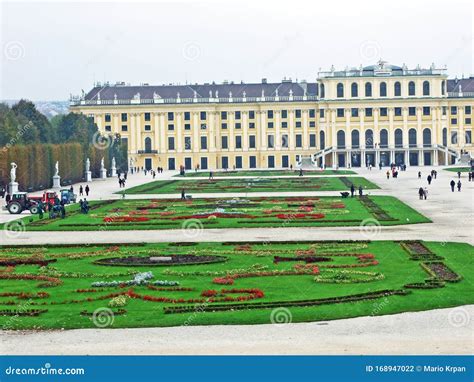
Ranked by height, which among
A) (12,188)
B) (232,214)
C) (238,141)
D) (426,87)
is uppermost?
(426,87)

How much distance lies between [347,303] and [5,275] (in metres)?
8.64

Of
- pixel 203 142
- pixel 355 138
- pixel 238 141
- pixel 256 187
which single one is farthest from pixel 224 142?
pixel 256 187

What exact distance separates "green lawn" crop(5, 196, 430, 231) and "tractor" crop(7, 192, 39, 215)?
164 cm

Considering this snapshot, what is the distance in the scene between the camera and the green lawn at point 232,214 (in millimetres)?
38844

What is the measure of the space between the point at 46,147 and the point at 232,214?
33.8m

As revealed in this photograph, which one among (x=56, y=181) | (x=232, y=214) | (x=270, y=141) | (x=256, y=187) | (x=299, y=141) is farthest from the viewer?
(x=270, y=141)

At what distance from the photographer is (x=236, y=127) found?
119 meters

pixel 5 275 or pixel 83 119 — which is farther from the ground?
pixel 83 119

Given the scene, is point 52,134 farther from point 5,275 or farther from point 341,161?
point 5,275

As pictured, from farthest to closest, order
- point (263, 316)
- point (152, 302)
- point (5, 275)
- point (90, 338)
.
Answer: point (5, 275)
point (152, 302)
point (263, 316)
point (90, 338)

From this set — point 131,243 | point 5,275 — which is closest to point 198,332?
point 5,275

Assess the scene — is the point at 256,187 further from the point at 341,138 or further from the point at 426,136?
the point at 426,136

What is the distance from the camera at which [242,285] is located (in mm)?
23172

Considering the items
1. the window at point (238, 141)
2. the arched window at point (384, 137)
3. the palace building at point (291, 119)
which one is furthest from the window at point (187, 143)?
the arched window at point (384, 137)
